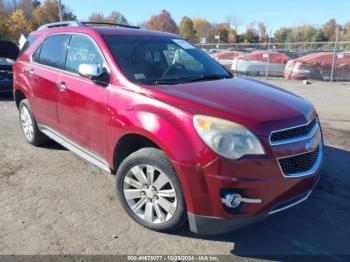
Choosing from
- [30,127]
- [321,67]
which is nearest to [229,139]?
[30,127]

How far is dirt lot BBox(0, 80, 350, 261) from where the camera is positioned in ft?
10.9

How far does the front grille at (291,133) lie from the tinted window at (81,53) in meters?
1.97

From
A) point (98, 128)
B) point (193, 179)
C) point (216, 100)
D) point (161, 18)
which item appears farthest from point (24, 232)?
point (161, 18)

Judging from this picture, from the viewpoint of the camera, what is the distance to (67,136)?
185 inches

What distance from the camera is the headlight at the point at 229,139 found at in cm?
292

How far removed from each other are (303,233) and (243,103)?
4.50 feet

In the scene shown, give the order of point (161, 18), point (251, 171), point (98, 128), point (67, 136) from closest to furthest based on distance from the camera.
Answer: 1. point (251, 171)
2. point (98, 128)
3. point (67, 136)
4. point (161, 18)

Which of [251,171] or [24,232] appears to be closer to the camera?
[251,171]

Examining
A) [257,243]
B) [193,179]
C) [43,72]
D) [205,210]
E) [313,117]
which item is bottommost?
[257,243]

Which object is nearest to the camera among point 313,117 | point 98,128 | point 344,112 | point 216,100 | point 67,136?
point 216,100

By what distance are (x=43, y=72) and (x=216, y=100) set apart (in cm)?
278

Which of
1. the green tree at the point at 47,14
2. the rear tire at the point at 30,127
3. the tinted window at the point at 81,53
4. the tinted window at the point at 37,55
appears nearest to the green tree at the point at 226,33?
the green tree at the point at 47,14

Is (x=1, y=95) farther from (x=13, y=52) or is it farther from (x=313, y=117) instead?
(x=313, y=117)

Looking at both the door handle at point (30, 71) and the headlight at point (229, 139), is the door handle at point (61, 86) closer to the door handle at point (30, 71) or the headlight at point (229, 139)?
the door handle at point (30, 71)
